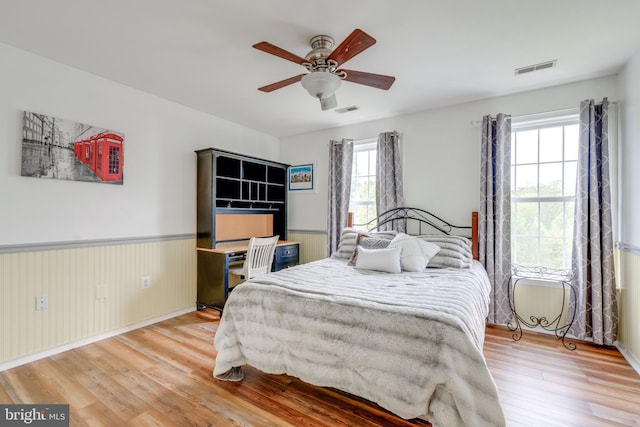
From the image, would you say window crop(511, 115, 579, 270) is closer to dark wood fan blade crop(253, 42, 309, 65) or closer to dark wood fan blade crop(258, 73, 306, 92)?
dark wood fan blade crop(258, 73, 306, 92)

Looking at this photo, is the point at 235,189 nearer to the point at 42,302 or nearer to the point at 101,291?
the point at 101,291

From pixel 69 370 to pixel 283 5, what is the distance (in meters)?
3.12

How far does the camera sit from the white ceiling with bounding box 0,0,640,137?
1917mm

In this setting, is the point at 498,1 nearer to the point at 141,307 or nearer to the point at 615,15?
the point at 615,15

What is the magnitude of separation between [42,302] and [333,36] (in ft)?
10.7

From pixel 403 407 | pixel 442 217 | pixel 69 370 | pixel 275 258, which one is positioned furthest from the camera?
pixel 275 258

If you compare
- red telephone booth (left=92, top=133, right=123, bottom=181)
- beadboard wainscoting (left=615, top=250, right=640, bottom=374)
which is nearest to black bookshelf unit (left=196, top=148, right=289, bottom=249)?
red telephone booth (left=92, top=133, right=123, bottom=181)

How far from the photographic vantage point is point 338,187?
14.0 ft

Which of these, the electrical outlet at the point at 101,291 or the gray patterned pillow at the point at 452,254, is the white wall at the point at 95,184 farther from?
the gray patterned pillow at the point at 452,254

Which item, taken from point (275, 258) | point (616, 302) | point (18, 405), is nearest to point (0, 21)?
point (18, 405)

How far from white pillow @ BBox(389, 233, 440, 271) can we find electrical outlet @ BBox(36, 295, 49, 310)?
3199 mm

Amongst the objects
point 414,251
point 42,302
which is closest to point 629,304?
point 414,251

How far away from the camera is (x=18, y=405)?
1.88 meters

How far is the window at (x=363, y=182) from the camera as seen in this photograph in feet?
13.8
